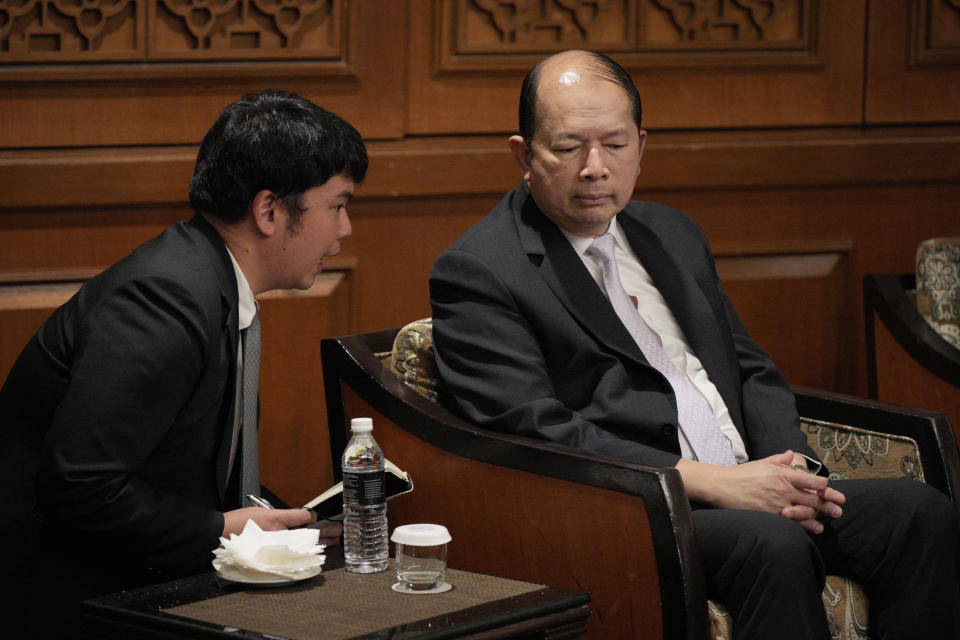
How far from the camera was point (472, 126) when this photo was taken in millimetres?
3982

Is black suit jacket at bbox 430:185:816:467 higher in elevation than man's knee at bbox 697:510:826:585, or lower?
higher

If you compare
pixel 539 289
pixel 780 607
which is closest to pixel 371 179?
pixel 539 289

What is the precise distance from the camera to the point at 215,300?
243 centimetres

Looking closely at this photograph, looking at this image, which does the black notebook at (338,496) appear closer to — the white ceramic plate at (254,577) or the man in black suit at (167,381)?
the man in black suit at (167,381)

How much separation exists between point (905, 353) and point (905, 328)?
2.7 inches

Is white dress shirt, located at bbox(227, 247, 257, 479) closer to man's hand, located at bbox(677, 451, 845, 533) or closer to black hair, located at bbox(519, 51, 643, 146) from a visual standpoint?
black hair, located at bbox(519, 51, 643, 146)

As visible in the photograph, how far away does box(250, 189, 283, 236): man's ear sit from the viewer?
8.29 feet

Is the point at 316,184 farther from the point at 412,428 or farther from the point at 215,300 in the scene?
the point at 412,428

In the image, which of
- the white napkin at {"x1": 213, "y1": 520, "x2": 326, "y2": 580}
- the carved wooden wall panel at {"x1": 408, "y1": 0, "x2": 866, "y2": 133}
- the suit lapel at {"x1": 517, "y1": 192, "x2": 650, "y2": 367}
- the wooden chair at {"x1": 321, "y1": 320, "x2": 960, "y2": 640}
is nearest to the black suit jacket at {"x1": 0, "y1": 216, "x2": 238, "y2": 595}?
the white napkin at {"x1": 213, "y1": 520, "x2": 326, "y2": 580}

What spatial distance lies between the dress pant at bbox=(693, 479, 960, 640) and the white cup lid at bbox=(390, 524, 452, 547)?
55 cm

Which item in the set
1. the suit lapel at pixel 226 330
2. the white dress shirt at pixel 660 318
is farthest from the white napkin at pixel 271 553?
the white dress shirt at pixel 660 318

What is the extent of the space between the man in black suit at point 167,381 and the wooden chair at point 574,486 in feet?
1.15

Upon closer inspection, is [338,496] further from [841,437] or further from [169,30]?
[169,30]

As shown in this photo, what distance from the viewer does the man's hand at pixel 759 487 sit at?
2639mm
